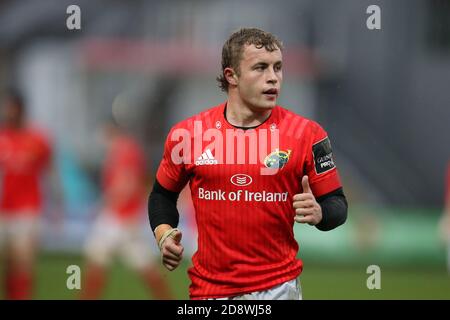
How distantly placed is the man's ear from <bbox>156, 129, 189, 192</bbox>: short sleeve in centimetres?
41

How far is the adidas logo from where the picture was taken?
507 centimetres

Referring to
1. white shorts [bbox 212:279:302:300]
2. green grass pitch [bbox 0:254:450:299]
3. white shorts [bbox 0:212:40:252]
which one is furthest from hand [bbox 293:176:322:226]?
white shorts [bbox 0:212:40:252]

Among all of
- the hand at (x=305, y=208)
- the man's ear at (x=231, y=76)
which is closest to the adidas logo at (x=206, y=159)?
the man's ear at (x=231, y=76)

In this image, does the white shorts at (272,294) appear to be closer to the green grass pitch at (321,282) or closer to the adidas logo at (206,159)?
the adidas logo at (206,159)

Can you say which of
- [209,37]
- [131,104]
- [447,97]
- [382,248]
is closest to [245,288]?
[382,248]

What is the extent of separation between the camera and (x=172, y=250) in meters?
4.92

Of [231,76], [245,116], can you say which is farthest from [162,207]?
[231,76]

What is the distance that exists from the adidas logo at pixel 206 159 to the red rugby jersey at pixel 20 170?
5545 mm

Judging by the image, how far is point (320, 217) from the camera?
15.8 feet

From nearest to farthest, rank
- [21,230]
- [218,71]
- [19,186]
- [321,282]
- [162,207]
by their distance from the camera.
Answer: [162,207] < [21,230] < [19,186] < [321,282] < [218,71]

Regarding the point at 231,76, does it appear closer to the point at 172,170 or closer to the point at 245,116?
the point at 245,116

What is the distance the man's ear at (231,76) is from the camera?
520 centimetres

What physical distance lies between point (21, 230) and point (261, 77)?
5.76m

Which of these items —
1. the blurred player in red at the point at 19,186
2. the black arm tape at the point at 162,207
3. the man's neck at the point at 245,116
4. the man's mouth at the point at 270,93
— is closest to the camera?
the man's mouth at the point at 270,93
